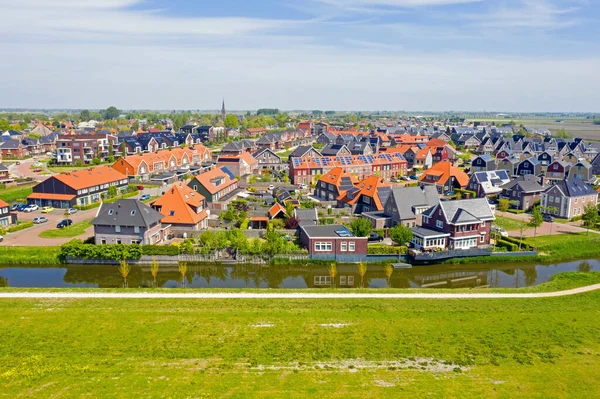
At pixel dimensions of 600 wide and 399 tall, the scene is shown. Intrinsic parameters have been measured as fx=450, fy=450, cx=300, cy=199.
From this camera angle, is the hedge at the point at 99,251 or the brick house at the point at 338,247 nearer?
the hedge at the point at 99,251

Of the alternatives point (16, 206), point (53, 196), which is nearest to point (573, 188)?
point (53, 196)

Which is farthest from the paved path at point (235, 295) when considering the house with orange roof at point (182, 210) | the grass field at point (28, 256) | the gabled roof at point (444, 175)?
the gabled roof at point (444, 175)

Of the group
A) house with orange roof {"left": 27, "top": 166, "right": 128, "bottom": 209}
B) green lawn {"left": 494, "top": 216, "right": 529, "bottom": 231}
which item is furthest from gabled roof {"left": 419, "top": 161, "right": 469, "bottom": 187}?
house with orange roof {"left": 27, "top": 166, "right": 128, "bottom": 209}

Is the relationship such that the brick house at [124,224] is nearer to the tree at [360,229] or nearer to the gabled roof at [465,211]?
the tree at [360,229]

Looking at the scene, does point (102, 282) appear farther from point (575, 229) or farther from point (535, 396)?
point (575, 229)

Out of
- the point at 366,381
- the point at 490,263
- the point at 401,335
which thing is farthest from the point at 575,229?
the point at 366,381

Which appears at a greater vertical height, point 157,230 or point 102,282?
point 157,230

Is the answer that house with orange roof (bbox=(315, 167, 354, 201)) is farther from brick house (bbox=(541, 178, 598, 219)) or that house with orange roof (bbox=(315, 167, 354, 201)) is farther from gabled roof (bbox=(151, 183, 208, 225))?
brick house (bbox=(541, 178, 598, 219))
